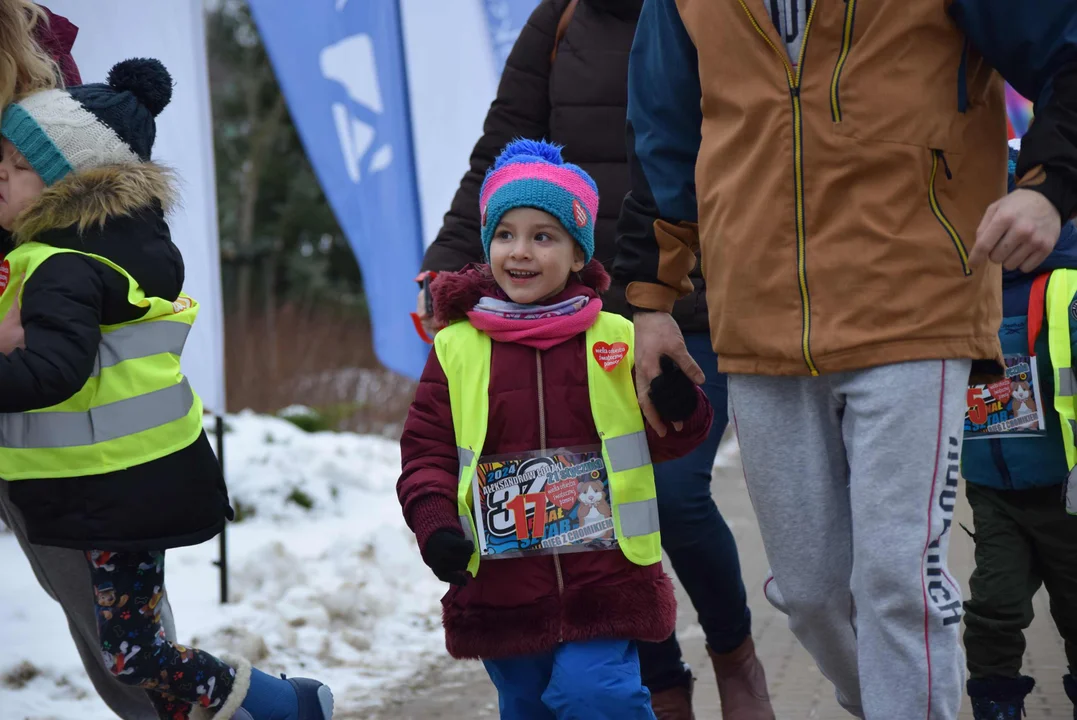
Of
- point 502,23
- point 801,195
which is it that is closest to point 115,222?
point 801,195

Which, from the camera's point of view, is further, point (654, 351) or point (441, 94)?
point (441, 94)

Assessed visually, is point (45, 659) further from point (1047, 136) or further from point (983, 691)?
point (1047, 136)

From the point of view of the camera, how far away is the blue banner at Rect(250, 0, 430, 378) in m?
6.07

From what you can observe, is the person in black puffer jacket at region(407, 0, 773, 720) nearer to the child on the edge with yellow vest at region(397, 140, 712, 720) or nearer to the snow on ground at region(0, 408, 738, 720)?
the child on the edge with yellow vest at region(397, 140, 712, 720)

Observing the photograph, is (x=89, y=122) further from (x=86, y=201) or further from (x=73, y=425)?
(x=73, y=425)

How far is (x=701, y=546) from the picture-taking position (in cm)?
377

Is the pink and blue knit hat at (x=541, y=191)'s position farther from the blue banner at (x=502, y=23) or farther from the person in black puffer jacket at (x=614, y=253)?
the blue banner at (x=502, y=23)

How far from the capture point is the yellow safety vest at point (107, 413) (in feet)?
10.7

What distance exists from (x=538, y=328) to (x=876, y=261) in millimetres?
856

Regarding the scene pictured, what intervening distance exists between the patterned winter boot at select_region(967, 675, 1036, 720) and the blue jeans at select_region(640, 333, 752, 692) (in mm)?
713

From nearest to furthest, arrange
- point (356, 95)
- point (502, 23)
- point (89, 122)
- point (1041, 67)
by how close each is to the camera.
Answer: point (1041, 67)
point (89, 122)
point (356, 95)
point (502, 23)

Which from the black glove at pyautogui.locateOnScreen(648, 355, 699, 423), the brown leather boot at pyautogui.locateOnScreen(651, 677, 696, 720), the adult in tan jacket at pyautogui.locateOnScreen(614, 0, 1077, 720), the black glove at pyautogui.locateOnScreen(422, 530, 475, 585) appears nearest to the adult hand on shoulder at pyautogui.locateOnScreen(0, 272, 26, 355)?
the black glove at pyautogui.locateOnScreen(422, 530, 475, 585)

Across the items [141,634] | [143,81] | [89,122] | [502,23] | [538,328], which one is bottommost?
[141,634]

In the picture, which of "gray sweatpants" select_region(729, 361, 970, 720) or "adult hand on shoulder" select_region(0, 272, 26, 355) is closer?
"gray sweatpants" select_region(729, 361, 970, 720)
